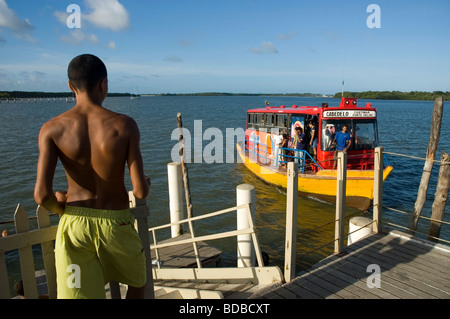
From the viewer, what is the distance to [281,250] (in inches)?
364

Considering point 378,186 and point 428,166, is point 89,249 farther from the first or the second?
point 428,166

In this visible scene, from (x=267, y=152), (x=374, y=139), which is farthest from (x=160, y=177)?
(x=374, y=139)

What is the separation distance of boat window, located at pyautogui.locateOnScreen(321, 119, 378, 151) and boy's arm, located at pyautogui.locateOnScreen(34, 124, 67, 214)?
1115 cm

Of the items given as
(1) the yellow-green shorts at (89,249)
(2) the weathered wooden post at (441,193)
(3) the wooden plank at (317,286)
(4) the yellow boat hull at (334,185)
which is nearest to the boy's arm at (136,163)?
(1) the yellow-green shorts at (89,249)

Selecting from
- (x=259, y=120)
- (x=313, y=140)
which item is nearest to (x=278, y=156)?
(x=313, y=140)

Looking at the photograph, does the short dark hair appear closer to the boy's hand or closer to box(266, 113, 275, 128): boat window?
the boy's hand

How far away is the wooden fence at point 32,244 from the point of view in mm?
2551

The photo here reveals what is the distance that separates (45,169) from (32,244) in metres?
0.87

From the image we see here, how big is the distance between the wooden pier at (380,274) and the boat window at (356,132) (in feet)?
21.8

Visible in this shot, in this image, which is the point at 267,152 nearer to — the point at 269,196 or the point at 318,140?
the point at 269,196

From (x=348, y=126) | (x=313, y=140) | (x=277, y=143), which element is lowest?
(x=277, y=143)

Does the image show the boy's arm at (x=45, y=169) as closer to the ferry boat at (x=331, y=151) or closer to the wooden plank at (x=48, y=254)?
the wooden plank at (x=48, y=254)

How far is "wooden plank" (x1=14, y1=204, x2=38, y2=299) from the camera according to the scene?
257 centimetres

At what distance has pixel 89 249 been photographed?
89.7 inches
